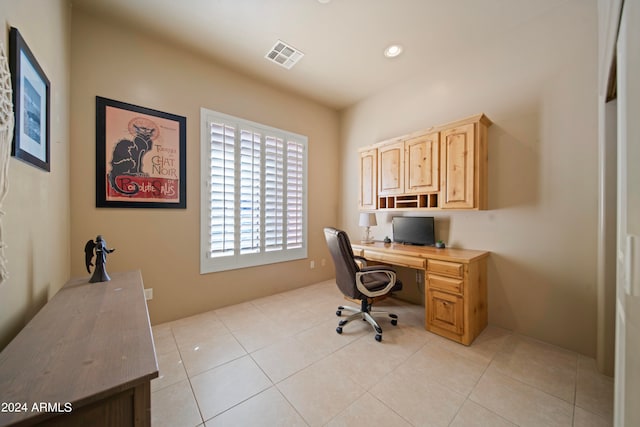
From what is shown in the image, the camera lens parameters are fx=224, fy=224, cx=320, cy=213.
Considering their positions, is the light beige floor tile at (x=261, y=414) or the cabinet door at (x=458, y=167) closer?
the light beige floor tile at (x=261, y=414)

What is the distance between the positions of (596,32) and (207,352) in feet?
14.1

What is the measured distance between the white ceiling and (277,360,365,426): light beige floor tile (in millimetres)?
3116

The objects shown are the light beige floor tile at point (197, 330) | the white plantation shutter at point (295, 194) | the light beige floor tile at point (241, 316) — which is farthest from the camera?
the white plantation shutter at point (295, 194)

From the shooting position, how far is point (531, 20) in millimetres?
2188

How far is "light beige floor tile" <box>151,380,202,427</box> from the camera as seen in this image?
4.31 feet

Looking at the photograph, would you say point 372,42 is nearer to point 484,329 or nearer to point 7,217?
point 7,217

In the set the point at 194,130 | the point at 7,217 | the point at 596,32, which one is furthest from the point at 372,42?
the point at 7,217

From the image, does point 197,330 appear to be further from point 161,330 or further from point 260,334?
point 260,334

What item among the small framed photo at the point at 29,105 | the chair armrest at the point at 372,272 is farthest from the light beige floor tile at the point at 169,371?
the chair armrest at the point at 372,272

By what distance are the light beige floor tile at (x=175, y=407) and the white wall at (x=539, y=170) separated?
2.86 meters

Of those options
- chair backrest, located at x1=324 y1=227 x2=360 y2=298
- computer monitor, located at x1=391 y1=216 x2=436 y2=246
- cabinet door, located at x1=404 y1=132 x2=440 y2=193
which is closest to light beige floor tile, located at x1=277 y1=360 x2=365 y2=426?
chair backrest, located at x1=324 y1=227 x2=360 y2=298

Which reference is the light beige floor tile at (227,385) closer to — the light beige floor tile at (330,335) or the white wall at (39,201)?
the light beige floor tile at (330,335)

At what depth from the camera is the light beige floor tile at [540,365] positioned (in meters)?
1.58

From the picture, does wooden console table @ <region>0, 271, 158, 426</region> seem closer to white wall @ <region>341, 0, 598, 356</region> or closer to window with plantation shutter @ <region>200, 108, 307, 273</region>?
window with plantation shutter @ <region>200, 108, 307, 273</region>
